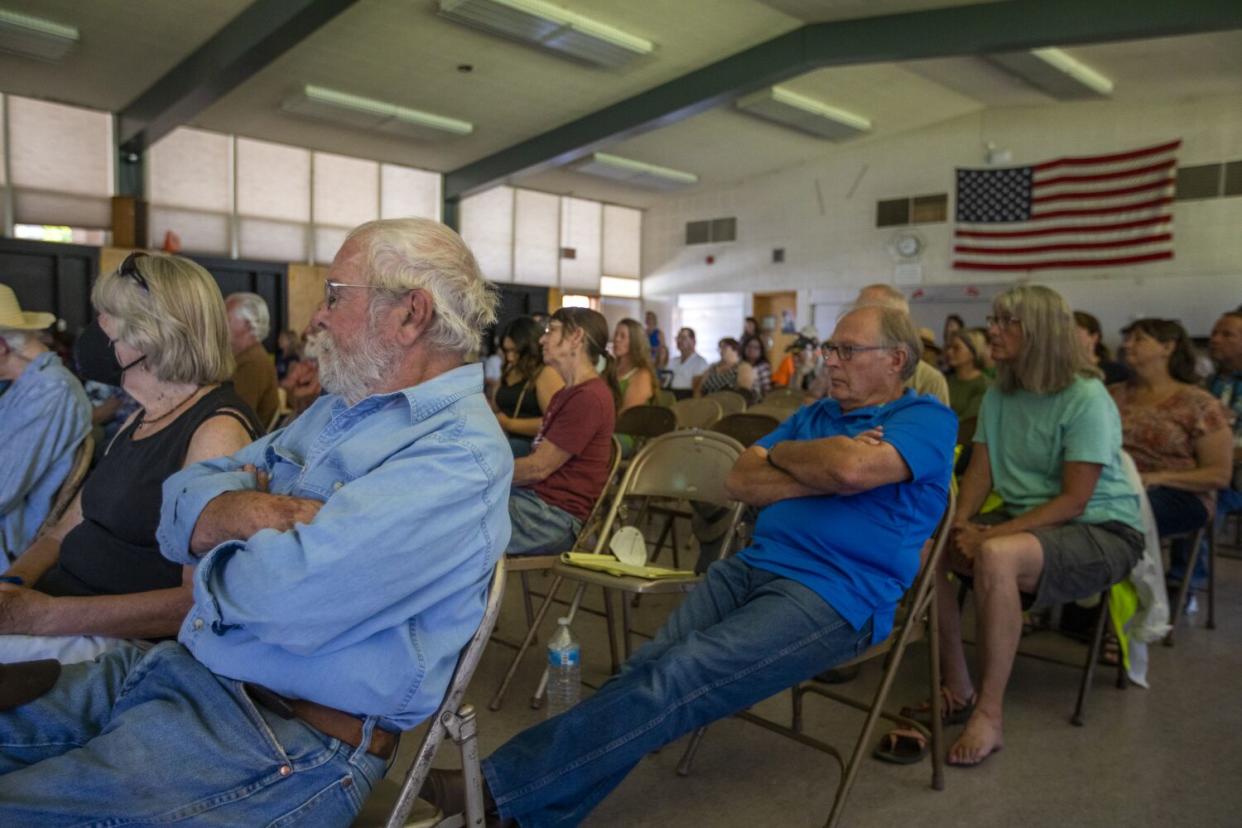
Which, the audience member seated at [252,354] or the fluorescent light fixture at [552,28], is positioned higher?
the fluorescent light fixture at [552,28]

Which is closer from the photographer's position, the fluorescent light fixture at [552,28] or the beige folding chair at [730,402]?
the beige folding chair at [730,402]

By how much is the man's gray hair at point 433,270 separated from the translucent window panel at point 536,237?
13.7m

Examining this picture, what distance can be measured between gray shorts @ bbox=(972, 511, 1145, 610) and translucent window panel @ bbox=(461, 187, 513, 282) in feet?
39.6

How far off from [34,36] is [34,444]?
748cm

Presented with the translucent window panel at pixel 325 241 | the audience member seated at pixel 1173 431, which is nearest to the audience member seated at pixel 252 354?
the audience member seated at pixel 1173 431

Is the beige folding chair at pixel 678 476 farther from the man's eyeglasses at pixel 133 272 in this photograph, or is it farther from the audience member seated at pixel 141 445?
the man's eyeglasses at pixel 133 272

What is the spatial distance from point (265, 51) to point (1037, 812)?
8063mm

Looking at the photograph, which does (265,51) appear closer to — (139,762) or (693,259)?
(139,762)

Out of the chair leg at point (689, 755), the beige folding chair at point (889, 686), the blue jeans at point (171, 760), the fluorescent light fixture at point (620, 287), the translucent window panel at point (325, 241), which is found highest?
the translucent window panel at point (325, 241)

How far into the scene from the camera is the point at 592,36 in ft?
28.1

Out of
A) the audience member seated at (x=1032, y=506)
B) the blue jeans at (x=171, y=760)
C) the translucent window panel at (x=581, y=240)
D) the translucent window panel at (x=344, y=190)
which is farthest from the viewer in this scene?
the translucent window panel at (x=581, y=240)

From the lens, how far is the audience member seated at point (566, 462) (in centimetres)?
311

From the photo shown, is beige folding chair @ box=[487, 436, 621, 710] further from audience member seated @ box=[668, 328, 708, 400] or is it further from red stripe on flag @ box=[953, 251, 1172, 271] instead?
red stripe on flag @ box=[953, 251, 1172, 271]

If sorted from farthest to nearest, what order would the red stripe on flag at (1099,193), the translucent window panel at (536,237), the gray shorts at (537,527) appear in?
1. the translucent window panel at (536,237)
2. the red stripe on flag at (1099,193)
3. the gray shorts at (537,527)
